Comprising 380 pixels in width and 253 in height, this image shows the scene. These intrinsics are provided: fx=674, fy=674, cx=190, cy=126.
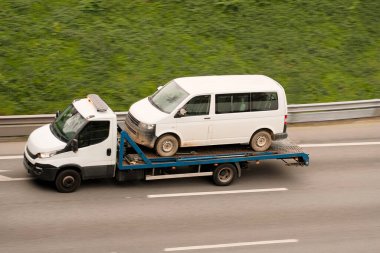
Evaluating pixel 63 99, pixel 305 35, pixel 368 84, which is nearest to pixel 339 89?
pixel 368 84

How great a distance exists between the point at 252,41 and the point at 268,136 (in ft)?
26.6

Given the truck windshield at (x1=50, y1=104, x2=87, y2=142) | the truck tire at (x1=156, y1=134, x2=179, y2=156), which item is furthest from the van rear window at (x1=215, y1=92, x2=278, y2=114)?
the truck windshield at (x1=50, y1=104, x2=87, y2=142)

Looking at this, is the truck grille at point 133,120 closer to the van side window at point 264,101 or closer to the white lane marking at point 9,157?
the van side window at point 264,101

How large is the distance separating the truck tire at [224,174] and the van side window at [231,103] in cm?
131

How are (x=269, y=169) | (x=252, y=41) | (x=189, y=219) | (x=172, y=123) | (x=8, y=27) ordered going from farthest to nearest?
1. (x=252, y=41)
2. (x=8, y=27)
3. (x=269, y=169)
4. (x=172, y=123)
5. (x=189, y=219)

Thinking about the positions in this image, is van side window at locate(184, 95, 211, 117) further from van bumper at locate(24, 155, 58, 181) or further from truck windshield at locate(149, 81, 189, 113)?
van bumper at locate(24, 155, 58, 181)

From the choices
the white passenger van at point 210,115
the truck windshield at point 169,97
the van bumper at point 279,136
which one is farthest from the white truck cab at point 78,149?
the van bumper at point 279,136

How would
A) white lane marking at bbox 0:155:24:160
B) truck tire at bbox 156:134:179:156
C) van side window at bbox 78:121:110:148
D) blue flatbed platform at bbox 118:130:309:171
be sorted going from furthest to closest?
white lane marking at bbox 0:155:24:160
truck tire at bbox 156:134:179:156
blue flatbed platform at bbox 118:130:309:171
van side window at bbox 78:121:110:148

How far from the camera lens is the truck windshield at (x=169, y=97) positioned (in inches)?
614

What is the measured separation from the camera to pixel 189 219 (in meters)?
14.3

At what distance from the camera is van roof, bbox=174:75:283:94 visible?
51.4 feet

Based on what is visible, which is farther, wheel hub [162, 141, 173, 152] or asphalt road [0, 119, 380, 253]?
wheel hub [162, 141, 173, 152]

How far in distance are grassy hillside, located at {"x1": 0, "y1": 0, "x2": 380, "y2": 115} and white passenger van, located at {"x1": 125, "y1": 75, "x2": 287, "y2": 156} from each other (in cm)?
463

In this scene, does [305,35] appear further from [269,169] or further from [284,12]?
[269,169]
